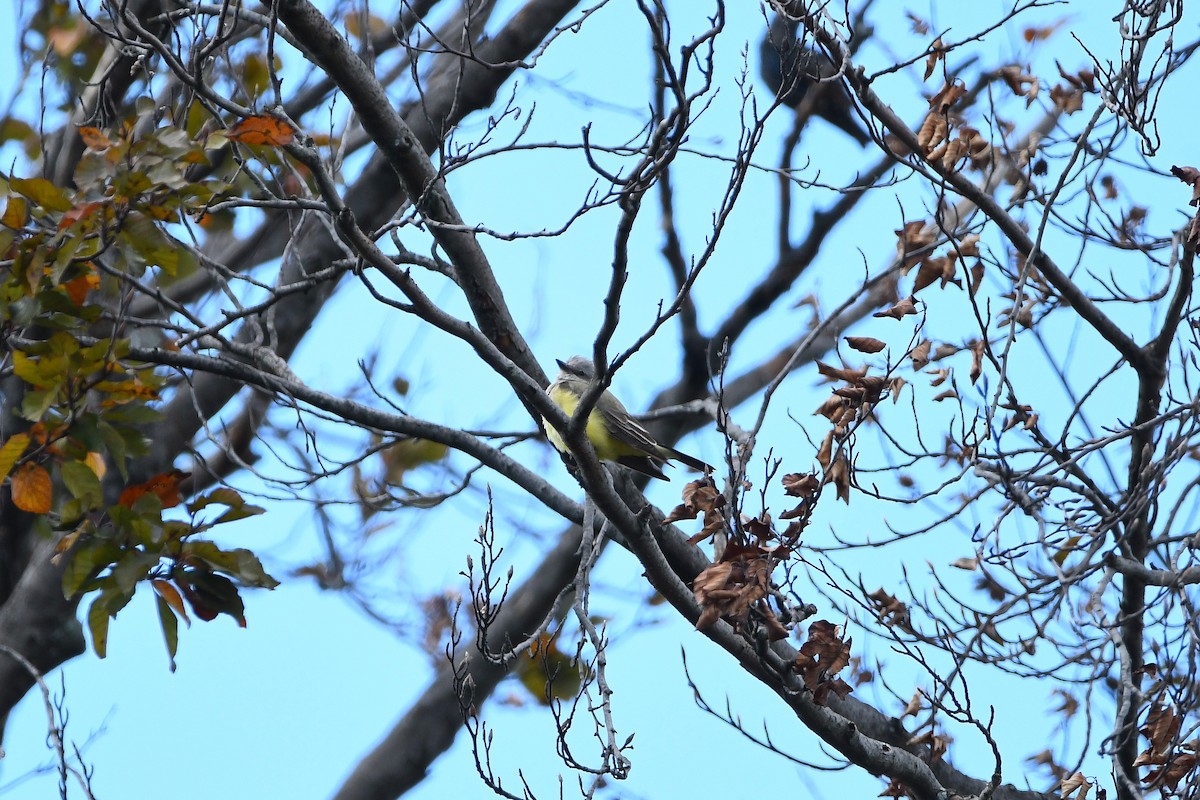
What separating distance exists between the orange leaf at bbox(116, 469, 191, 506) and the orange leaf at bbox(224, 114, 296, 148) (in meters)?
1.44

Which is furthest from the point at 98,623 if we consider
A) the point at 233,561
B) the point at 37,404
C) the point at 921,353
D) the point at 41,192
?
the point at 921,353

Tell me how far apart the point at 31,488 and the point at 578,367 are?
3.84 meters

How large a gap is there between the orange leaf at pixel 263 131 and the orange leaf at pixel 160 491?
4.71 ft

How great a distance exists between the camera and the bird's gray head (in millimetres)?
7223

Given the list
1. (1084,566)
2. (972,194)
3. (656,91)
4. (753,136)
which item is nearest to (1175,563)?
(1084,566)

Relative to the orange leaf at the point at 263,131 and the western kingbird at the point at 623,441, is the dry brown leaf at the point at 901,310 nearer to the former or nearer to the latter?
the western kingbird at the point at 623,441

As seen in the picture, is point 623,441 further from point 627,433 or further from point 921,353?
point 921,353

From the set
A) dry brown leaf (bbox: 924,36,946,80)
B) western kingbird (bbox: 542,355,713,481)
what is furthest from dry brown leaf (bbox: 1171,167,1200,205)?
western kingbird (bbox: 542,355,713,481)

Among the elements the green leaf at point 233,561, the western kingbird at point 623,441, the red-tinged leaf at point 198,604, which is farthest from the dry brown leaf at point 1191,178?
the red-tinged leaf at point 198,604

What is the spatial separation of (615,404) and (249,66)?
4105 mm

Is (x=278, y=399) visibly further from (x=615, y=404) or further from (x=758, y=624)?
(x=758, y=624)

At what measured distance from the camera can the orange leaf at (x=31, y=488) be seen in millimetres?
4230

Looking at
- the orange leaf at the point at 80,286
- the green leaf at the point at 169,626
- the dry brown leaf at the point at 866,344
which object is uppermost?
the dry brown leaf at the point at 866,344

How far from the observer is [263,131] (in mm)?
3945
